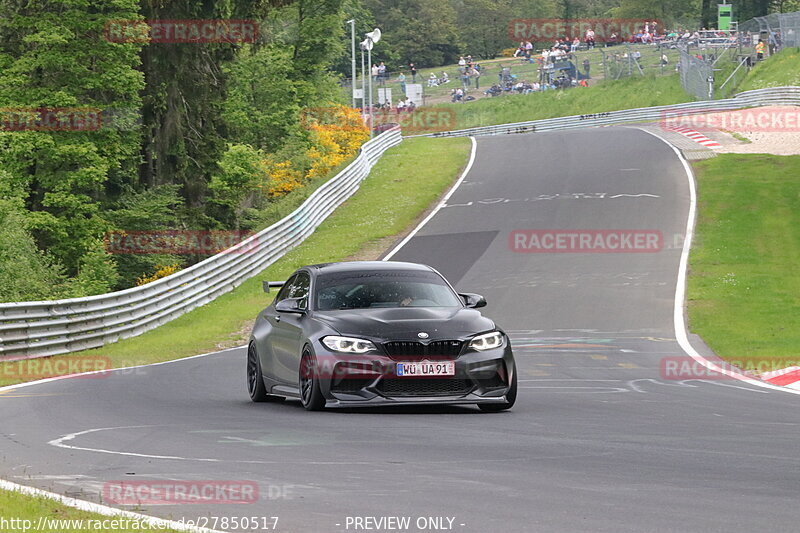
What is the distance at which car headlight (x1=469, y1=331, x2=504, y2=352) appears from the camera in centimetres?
1180

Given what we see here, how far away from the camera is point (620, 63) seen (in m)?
90.1

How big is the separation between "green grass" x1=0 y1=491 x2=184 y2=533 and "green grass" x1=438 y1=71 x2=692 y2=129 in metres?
76.6

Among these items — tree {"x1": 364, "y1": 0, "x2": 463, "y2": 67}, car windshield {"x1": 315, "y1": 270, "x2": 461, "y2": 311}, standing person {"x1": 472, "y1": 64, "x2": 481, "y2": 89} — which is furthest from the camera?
tree {"x1": 364, "y1": 0, "x2": 463, "y2": 67}

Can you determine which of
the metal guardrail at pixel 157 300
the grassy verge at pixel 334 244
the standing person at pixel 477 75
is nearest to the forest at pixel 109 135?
the metal guardrail at pixel 157 300

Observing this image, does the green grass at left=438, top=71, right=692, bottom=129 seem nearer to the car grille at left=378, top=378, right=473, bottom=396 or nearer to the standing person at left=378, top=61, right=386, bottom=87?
the standing person at left=378, top=61, right=386, bottom=87

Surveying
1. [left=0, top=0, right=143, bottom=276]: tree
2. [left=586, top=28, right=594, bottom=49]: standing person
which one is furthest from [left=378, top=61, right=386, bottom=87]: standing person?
[left=0, top=0, right=143, bottom=276]: tree

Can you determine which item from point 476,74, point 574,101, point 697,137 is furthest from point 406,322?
point 476,74

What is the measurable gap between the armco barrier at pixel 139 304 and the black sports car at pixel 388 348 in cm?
979

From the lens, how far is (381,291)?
12.9 metres

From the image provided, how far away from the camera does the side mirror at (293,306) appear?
12781 mm

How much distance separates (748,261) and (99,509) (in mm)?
28867

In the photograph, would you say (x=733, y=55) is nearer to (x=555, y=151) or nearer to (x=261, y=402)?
(x=555, y=151)

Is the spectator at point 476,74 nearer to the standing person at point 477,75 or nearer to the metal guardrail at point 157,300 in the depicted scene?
the standing person at point 477,75

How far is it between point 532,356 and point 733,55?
67.3 meters
